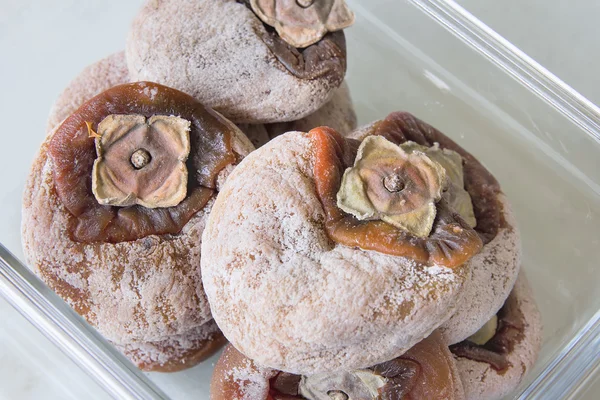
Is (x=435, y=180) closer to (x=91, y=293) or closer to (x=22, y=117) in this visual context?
(x=91, y=293)

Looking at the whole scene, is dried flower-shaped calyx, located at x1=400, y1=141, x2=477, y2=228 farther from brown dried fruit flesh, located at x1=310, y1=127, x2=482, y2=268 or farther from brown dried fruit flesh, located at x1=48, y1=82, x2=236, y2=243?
brown dried fruit flesh, located at x1=48, y1=82, x2=236, y2=243

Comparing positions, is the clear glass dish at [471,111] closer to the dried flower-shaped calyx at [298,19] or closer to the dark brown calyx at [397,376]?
the dark brown calyx at [397,376]

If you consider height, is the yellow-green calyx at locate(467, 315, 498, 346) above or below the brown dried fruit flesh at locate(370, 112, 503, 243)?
below

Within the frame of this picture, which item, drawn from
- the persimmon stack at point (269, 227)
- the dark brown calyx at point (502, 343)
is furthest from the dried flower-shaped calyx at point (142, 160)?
the dark brown calyx at point (502, 343)

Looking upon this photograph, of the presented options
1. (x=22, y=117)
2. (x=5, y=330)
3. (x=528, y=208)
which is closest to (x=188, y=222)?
(x=5, y=330)

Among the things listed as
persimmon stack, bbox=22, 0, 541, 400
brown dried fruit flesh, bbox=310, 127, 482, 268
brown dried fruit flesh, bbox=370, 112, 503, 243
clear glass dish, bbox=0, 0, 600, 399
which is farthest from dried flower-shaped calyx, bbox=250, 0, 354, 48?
clear glass dish, bbox=0, 0, 600, 399

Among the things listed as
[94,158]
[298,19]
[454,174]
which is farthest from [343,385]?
[298,19]
